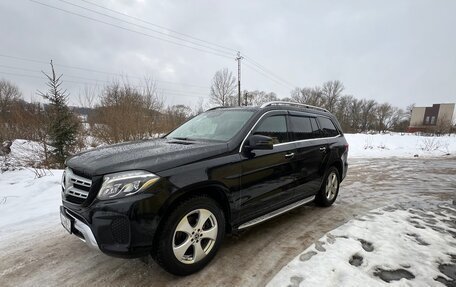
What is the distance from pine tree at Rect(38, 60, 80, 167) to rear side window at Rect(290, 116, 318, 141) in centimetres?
945

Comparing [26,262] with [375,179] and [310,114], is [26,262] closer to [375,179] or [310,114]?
[310,114]

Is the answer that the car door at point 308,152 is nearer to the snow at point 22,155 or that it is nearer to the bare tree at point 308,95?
the snow at point 22,155

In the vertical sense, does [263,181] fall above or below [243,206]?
above

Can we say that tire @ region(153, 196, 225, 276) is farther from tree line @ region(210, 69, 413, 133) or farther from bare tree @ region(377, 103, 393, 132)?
bare tree @ region(377, 103, 393, 132)

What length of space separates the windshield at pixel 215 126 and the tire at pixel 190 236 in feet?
3.06

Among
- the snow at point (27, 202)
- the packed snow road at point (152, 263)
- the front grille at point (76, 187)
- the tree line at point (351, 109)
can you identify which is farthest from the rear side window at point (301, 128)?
the tree line at point (351, 109)

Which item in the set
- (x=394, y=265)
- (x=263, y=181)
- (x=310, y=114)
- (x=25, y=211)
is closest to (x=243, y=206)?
(x=263, y=181)

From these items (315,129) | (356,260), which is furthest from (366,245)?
(315,129)

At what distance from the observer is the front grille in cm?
244

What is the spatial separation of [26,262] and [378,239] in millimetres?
4389

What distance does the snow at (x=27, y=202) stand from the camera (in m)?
4.03

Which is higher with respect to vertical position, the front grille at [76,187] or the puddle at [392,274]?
the front grille at [76,187]

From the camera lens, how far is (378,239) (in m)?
3.43

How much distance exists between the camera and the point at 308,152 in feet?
13.6
